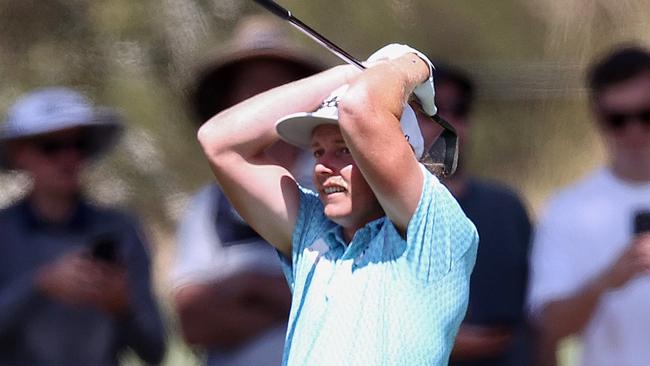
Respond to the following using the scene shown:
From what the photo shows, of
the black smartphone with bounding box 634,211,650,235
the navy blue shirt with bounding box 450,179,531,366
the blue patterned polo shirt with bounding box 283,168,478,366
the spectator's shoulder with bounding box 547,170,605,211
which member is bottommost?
the navy blue shirt with bounding box 450,179,531,366

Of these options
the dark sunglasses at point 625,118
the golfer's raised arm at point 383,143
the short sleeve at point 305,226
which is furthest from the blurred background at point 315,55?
the golfer's raised arm at point 383,143

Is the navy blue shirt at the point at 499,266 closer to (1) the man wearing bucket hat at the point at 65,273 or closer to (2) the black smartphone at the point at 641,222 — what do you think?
(2) the black smartphone at the point at 641,222

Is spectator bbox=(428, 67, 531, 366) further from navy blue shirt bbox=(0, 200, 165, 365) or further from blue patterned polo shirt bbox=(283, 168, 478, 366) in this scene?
blue patterned polo shirt bbox=(283, 168, 478, 366)

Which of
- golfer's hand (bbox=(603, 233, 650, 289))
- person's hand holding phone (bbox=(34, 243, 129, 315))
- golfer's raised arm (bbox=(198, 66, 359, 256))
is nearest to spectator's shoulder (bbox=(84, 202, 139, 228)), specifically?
person's hand holding phone (bbox=(34, 243, 129, 315))

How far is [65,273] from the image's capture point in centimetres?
520

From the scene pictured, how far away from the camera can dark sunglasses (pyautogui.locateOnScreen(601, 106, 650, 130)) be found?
4.97 metres

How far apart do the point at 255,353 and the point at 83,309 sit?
634 mm

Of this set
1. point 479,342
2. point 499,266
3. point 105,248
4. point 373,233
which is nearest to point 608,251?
point 499,266

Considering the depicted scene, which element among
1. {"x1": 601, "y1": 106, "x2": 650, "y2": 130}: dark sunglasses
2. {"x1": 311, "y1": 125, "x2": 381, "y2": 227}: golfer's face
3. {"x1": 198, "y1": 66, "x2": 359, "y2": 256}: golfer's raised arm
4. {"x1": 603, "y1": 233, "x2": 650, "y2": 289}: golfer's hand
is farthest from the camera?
{"x1": 601, "y1": 106, "x2": 650, "y2": 130}: dark sunglasses

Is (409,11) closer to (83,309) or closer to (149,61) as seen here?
(149,61)

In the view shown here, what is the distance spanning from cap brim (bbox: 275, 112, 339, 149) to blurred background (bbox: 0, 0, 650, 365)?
2.13m

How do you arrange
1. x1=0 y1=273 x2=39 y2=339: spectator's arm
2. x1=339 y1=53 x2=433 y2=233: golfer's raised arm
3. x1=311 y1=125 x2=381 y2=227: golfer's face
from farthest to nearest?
x1=0 y1=273 x2=39 y2=339: spectator's arm
x1=311 y1=125 x2=381 y2=227: golfer's face
x1=339 y1=53 x2=433 y2=233: golfer's raised arm

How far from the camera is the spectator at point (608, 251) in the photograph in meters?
4.85

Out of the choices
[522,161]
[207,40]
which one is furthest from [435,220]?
[207,40]
